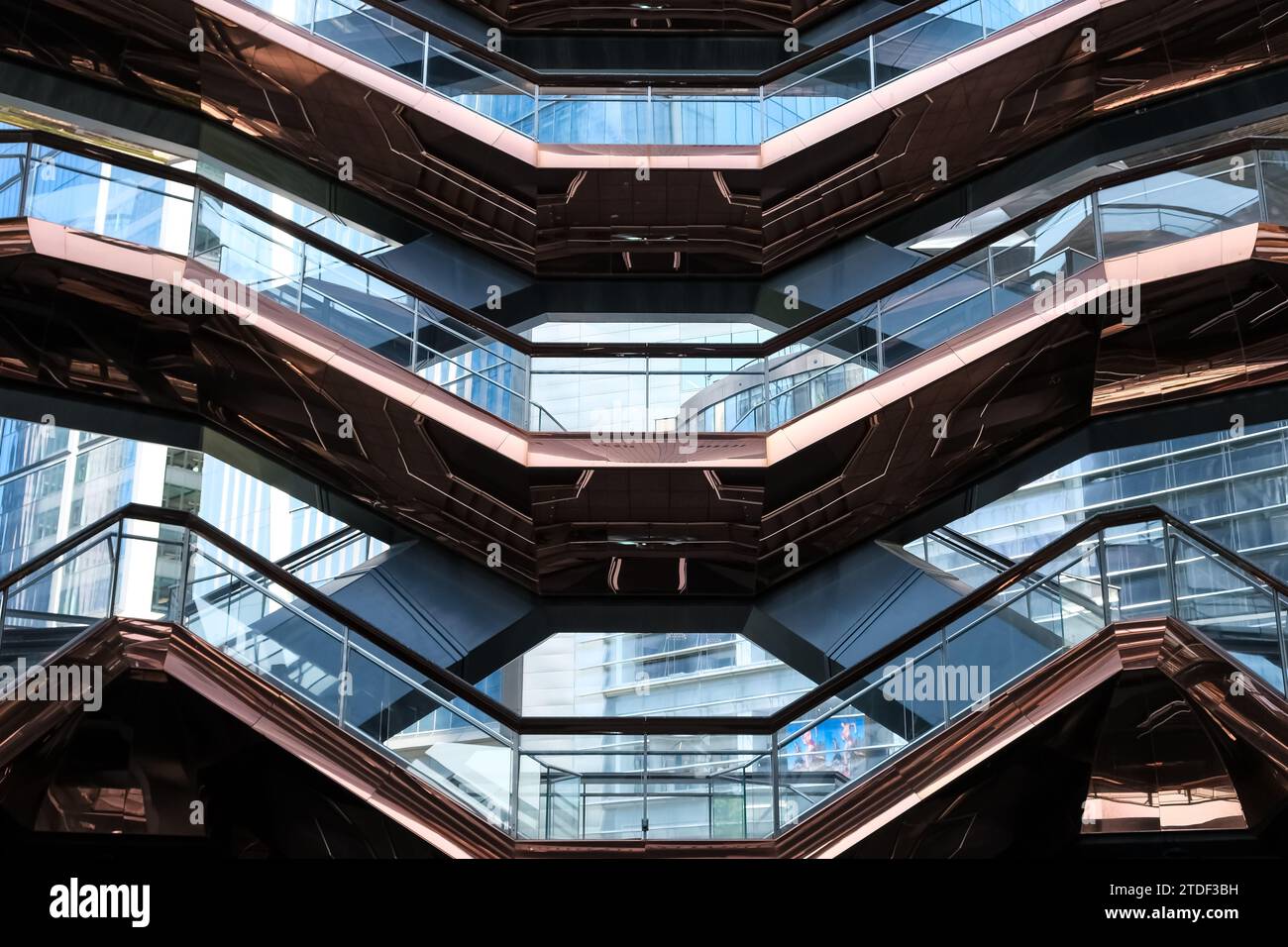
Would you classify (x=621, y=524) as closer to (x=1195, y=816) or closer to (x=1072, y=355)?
(x=1072, y=355)

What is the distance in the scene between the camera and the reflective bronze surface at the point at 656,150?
1368cm

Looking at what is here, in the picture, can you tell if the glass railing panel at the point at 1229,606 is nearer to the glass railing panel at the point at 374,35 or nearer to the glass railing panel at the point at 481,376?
the glass railing panel at the point at 481,376

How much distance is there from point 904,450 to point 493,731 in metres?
4.53

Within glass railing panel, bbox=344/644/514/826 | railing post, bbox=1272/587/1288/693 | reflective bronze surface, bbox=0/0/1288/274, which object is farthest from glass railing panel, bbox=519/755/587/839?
reflective bronze surface, bbox=0/0/1288/274

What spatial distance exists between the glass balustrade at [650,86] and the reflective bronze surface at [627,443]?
3654mm

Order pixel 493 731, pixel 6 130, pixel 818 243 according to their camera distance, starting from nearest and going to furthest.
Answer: pixel 493 731
pixel 6 130
pixel 818 243

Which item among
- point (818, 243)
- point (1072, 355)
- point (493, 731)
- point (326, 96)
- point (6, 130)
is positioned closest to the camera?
point (493, 731)

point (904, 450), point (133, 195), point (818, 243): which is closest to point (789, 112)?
point (818, 243)

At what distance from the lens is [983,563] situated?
13531mm

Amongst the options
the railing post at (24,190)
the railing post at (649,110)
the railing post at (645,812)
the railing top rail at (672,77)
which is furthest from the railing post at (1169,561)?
the railing post at (24,190)

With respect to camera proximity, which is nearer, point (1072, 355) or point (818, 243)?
point (1072, 355)

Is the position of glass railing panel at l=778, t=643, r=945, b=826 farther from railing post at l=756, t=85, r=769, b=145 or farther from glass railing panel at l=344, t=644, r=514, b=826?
railing post at l=756, t=85, r=769, b=145

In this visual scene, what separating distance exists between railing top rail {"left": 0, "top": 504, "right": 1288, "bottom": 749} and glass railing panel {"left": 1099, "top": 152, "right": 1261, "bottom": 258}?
108 inches

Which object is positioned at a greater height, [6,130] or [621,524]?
[6,130]
